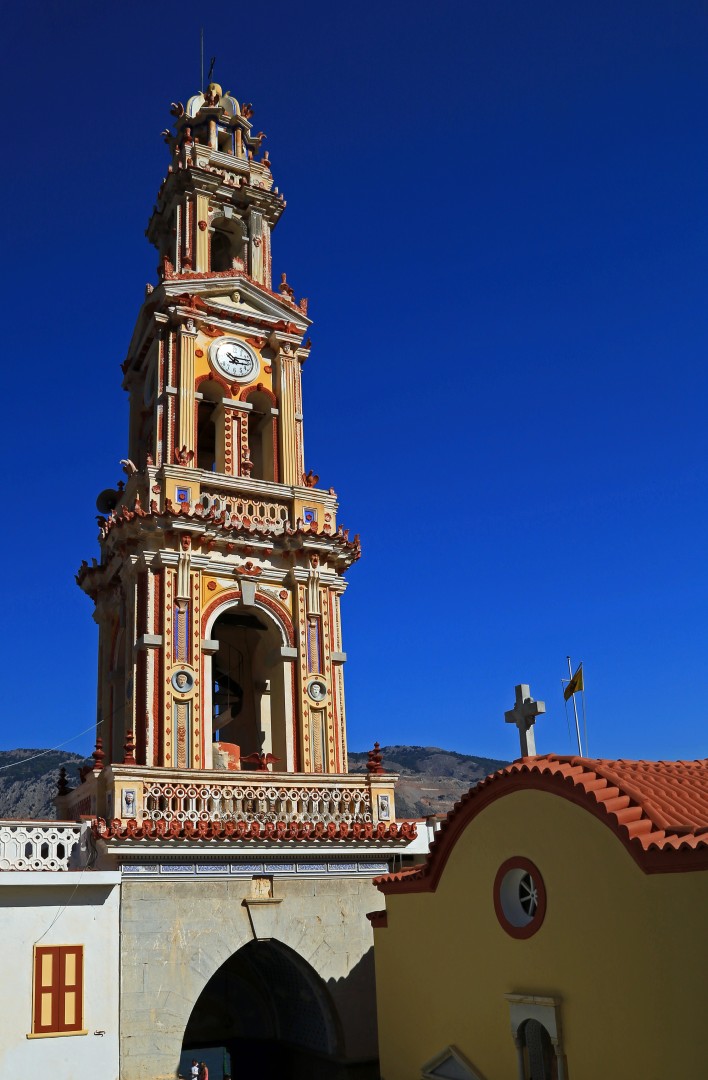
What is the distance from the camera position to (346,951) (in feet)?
56.1

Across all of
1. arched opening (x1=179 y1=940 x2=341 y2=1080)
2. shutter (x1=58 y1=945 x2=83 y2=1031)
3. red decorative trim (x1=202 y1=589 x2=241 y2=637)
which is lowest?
arched opening (x1=179 y1=940 x2=341 y2=1080)

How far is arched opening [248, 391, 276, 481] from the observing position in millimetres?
22453

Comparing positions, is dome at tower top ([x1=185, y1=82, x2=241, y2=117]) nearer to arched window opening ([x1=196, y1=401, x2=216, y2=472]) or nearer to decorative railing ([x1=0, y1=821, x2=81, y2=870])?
arched window opening ([x1=196, y1=401, x2=216, y2=472])

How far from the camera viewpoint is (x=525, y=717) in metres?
14.4

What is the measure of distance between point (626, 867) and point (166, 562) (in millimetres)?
11500

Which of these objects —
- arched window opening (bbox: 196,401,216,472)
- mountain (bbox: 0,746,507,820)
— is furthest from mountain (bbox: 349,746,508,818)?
arched window opening (bbox: 196,401,216,472)

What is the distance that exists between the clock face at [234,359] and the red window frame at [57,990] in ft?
41.9

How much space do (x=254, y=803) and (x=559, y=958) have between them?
7342 mm

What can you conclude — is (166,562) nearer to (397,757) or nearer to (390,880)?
(390,880)

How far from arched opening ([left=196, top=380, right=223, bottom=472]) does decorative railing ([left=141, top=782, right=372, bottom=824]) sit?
7.53 m

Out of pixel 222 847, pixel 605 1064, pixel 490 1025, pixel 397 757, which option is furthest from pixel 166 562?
pixel 397 757

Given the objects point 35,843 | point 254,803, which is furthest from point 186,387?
point 35,843

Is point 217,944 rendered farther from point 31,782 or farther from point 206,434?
point 31,782

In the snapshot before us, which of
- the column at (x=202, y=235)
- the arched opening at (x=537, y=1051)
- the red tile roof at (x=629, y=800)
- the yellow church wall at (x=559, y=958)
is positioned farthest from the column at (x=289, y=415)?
the arched opening at (x=537, y=1051)
